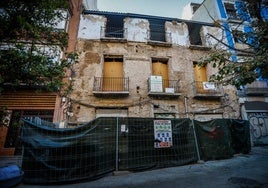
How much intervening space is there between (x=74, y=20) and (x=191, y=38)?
9636 mm

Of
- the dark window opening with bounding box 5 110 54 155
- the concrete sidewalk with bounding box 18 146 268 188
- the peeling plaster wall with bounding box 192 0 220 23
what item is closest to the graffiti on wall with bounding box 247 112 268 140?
the concrete sidewalk with bounding box 18 146 268 188

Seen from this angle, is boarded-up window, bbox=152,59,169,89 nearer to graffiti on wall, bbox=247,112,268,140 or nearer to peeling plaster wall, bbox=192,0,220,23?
peeling plaster wall, bbox=192,0,220,23

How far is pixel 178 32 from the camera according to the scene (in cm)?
1237

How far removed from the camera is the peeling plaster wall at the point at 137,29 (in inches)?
452

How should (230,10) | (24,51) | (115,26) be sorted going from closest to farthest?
(24,51) → (115,26) → (230,10)

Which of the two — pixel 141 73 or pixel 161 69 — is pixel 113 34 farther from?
pixel 161 69

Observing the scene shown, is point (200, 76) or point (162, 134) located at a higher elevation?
point (200, 76)

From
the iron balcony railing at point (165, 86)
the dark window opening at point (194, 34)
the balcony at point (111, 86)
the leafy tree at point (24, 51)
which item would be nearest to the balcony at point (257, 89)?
the dark window opening at point (194, 34)

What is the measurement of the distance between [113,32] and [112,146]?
9.17m

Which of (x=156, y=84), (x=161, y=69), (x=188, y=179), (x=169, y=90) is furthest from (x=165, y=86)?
(x=188, y=179)

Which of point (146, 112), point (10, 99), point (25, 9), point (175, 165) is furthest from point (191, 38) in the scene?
point (10, 99)

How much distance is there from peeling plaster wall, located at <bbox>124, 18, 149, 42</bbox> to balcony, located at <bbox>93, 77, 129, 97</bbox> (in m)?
3.41

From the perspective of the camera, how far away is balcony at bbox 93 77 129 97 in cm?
963

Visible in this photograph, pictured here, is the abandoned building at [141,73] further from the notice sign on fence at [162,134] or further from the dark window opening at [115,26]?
the notice sign on fence at [162,134]
